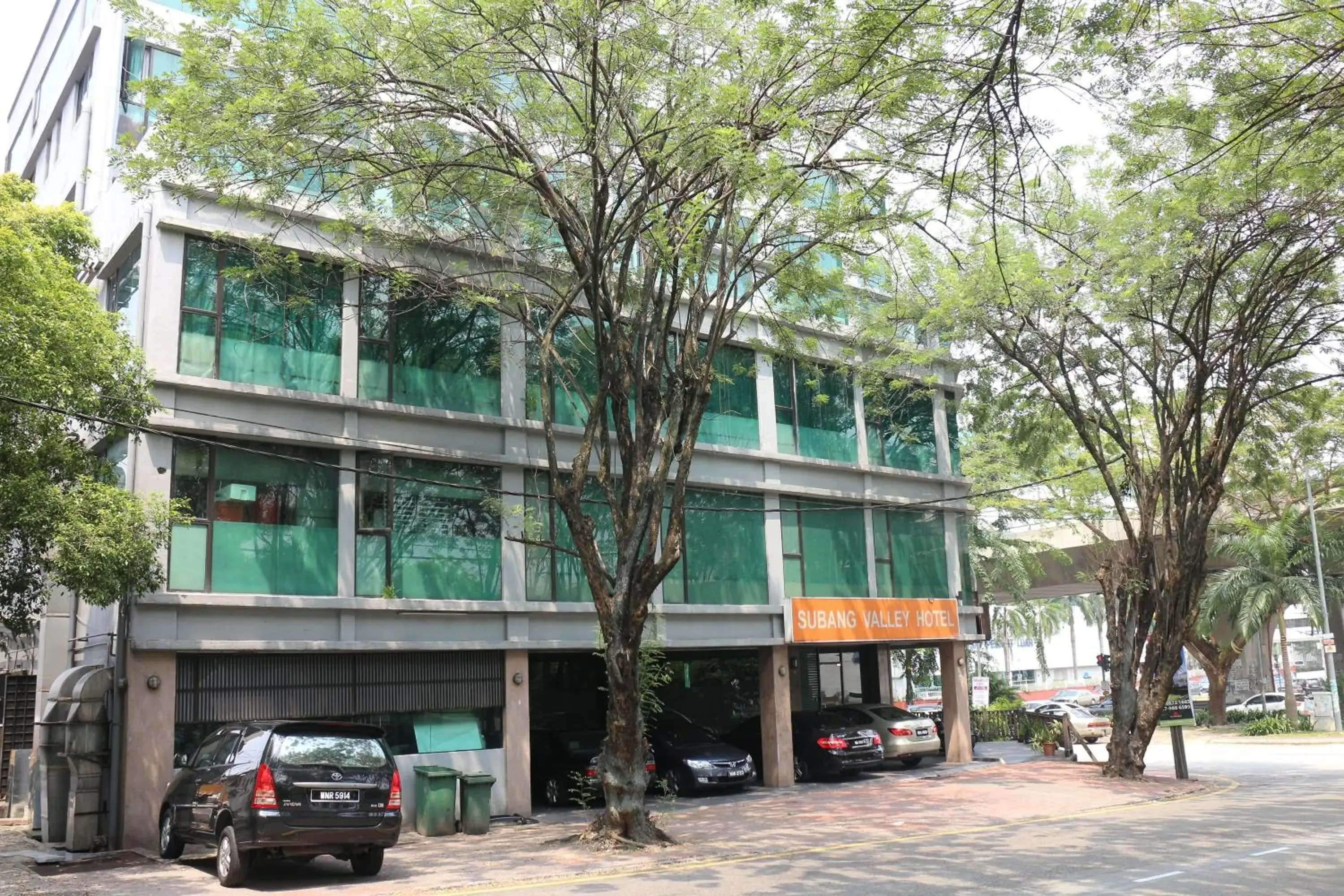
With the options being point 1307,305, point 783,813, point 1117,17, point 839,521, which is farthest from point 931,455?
point 1117,17

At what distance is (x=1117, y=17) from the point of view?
9.23 m

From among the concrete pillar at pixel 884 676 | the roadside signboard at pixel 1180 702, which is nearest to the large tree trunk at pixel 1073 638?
the roadside signboard at pixel 1180 702

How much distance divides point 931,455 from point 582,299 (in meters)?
10.2

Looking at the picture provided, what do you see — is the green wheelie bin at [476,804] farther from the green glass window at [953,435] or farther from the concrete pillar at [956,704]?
the green glass window at [953,435]

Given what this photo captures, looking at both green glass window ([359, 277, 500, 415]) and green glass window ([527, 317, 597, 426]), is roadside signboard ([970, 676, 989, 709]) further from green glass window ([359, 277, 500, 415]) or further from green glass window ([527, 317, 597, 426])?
green glass window ([359, 277, 500, 415])

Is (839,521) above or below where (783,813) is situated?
above

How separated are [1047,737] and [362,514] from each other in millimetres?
18565

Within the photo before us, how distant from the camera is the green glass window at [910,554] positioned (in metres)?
25.0

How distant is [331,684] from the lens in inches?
664

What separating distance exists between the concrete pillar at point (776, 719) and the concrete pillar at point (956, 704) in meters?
5.03

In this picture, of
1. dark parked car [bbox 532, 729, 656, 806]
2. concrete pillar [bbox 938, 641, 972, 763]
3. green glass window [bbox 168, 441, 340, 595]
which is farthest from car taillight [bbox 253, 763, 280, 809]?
concrete pillar [bbox 938, 641, 972, 763]

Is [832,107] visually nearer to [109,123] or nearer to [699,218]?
[699,218]

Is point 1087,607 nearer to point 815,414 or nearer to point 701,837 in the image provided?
point 815,414

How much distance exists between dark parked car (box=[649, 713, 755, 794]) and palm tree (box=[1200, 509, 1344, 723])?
2279cm
